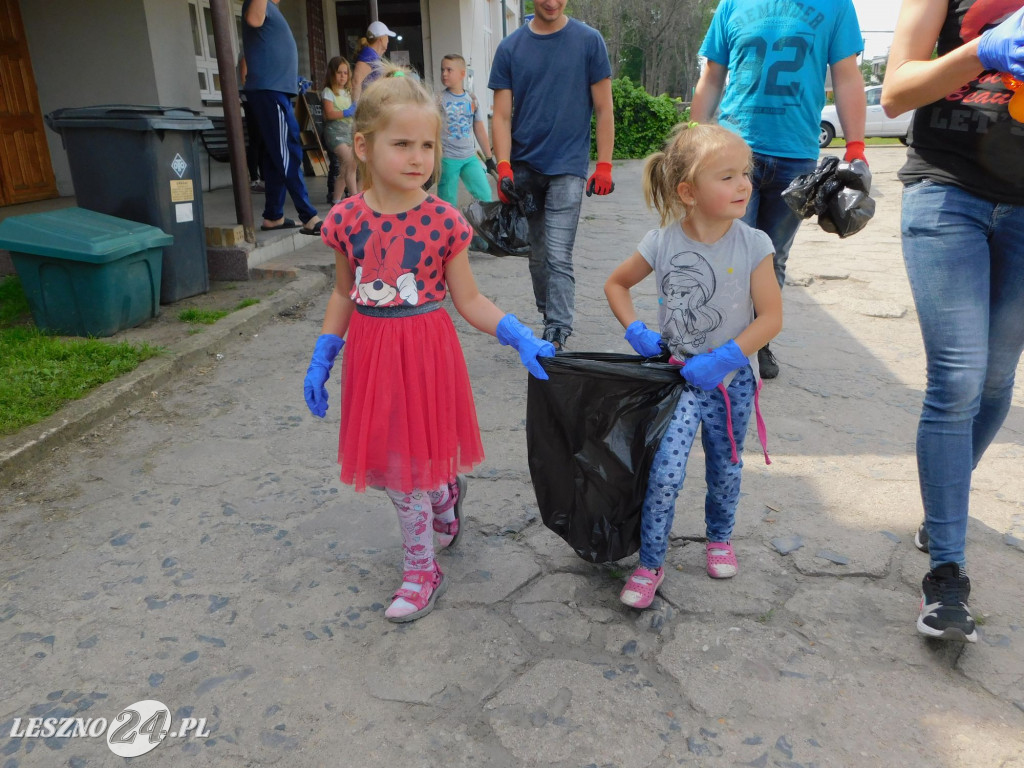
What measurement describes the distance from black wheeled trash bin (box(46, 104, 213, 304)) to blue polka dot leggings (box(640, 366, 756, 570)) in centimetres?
407


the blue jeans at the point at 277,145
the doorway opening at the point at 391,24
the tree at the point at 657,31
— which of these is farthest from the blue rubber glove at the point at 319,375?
the tree at the point at 657,31

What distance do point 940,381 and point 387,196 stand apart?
156 centimetres

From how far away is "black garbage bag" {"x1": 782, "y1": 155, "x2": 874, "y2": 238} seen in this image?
2.46 meters

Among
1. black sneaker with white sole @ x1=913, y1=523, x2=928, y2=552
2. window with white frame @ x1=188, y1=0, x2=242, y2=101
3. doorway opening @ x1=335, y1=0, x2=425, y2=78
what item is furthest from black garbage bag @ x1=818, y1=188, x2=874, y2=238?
doorway opening @ x1=335, y1=0, x2=425, y2=78

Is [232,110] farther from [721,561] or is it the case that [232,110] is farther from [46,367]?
[721,561]

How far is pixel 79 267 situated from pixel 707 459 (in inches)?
143

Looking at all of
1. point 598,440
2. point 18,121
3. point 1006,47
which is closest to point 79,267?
point 598,440

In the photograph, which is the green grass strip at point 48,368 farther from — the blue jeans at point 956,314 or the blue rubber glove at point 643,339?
the blue jeans at point 956,314

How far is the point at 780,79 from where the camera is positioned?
346 centimetres

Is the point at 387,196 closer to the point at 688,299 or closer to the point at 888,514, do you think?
the point at 688,299

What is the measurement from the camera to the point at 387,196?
219 centimetres

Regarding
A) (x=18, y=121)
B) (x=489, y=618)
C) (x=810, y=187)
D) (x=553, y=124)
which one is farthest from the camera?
(x=18, y=121)

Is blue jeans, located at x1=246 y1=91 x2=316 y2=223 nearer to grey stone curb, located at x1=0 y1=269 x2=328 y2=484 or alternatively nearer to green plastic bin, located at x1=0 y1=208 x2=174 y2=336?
grey stone curb, located at x1=0 y1=269 x2=328 y2=484

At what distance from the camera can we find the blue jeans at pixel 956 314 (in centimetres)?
205
